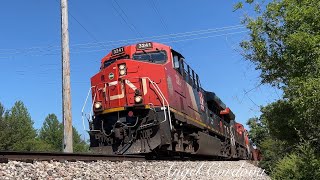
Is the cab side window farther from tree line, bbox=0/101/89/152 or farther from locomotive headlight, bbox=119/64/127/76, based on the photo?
tree line, bbox=0/101/89/152

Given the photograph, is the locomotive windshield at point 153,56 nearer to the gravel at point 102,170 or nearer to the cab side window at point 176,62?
the cab side window at point 176,62

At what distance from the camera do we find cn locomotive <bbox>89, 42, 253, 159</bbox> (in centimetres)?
1223

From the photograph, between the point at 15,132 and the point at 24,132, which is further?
the point at 24,132

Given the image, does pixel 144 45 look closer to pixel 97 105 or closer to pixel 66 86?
pixel 97 105

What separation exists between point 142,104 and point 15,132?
52199mm

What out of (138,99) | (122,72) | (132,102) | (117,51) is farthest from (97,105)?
(117,51)

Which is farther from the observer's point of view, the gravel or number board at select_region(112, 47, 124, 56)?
number board at select_region(112, 47, 124, 56)

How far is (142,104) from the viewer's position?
12.4m

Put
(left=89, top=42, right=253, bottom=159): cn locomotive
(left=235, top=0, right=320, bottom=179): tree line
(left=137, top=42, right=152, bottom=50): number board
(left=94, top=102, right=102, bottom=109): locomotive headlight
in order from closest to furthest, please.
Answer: (left=235, top=0, right=320, bottom=179): tree line
(left=89, top=42, right=253, bottom=159): cn locomotive
(left=94, top=102, right=102, bottom=109): locomotive headlight
(left=137, top=42, right=152, bottom=50): number board

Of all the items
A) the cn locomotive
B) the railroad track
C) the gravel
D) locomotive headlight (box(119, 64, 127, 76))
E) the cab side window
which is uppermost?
the cab side window

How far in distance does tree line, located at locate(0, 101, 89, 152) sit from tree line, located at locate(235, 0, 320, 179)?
42624 mm

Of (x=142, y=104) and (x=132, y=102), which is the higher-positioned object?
(x=132, y=102)

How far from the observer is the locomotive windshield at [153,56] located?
1393cm

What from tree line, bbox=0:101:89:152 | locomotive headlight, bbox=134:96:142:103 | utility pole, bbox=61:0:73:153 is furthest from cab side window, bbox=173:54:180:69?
tree line, bbox=0:101:89:152
